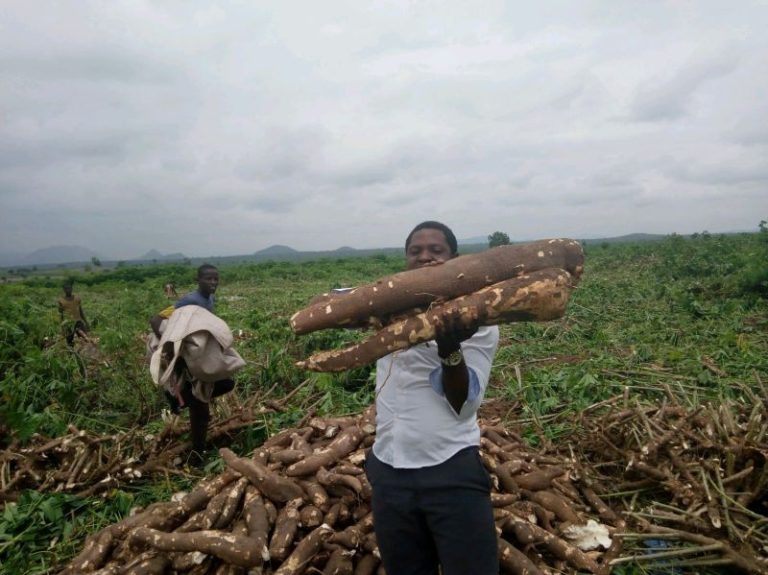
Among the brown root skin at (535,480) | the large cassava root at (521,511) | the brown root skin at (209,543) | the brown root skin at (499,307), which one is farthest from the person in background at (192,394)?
the brown root skin at (499,307)

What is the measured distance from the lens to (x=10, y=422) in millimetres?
3602

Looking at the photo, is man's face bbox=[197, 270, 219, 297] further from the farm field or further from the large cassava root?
the large cassava root

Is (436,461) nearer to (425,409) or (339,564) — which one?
(425,409)

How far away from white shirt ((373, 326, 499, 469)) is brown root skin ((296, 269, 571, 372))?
0.13 m

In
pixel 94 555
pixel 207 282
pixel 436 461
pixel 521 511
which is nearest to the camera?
pixel 436 461

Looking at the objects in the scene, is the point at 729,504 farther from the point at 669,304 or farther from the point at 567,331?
the point at 669,304

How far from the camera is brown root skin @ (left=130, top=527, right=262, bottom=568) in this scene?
2.03 metres

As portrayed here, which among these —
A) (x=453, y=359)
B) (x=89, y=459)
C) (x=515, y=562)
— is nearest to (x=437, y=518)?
(x=453, y=359)

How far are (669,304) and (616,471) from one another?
260 inches

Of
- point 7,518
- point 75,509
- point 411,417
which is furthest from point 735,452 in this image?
point 7,518

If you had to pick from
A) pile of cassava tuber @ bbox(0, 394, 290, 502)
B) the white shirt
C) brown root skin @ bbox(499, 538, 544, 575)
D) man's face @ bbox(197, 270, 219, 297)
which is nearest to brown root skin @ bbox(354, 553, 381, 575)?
brown root skin @ bbox(499, 538, 544, 575)

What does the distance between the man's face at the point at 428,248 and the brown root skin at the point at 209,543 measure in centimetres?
141

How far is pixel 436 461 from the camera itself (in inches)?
59.6

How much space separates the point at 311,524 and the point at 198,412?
1.71 m
